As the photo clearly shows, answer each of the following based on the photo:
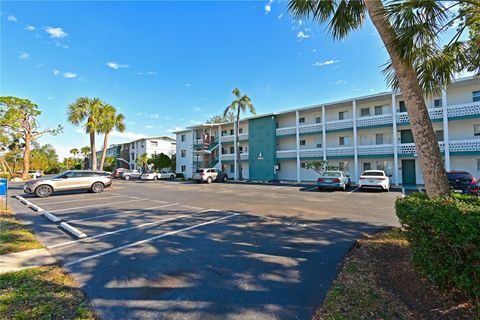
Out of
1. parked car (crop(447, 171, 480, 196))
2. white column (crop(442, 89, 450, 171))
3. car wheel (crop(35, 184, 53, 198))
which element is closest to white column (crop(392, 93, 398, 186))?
white column (crop(442, 89, 450, 171))

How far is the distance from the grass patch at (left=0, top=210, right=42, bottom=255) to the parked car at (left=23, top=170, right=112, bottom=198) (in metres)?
7.96

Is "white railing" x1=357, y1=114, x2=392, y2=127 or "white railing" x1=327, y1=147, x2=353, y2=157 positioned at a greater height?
"white railing" x1=357, y1=114, x2=392, y2=127

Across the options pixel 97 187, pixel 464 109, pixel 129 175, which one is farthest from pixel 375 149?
pixel 129 175

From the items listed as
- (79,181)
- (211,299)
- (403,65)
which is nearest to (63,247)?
(211,299)

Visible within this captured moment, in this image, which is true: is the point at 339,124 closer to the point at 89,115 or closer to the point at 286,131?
the point at 286,131

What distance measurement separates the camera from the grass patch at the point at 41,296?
271cm

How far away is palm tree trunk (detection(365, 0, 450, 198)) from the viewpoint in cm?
392

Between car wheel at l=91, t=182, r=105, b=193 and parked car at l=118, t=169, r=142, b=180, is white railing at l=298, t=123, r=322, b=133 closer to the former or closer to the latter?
car wheel at l=91, t=182, r=105, b=193

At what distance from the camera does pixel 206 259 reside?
4.39 meters

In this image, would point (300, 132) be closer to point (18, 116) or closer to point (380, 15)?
point (380, 15)

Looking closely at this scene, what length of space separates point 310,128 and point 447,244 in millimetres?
23860

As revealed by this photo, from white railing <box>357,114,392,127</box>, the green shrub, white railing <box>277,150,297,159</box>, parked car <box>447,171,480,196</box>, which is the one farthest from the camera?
white railing <box>277,150,297,159</box>

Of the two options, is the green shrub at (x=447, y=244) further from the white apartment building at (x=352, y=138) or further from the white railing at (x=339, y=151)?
the white railing at (x=339, y=151)

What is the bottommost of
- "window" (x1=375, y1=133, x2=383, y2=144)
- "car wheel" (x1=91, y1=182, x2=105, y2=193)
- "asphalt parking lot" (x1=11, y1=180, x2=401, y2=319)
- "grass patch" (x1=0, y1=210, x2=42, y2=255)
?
"asphalt parking lot" (x1=11, y1=180, x2=401, y2=319)
